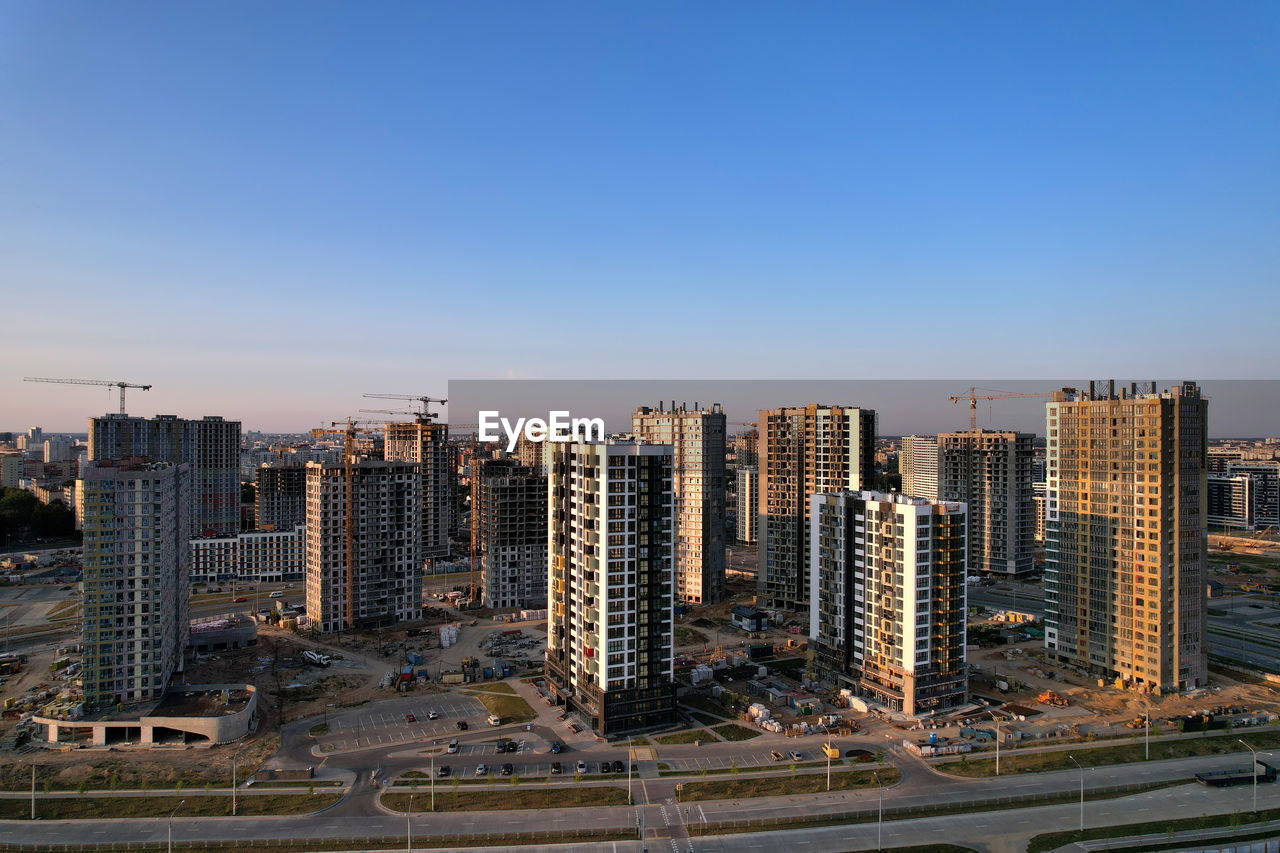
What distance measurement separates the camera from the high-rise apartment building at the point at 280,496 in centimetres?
16138

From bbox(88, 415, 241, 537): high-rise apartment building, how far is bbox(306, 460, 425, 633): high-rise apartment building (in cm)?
7987

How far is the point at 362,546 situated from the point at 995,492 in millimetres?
101560

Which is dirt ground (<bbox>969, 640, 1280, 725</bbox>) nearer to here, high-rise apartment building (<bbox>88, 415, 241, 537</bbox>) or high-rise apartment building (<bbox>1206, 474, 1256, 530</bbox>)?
high-rise apartment building (<bbox>1206, 474, 1256, 530</bbox>)

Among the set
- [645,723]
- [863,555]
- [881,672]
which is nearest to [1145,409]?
[863,555]

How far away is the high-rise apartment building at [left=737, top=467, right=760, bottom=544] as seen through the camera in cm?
17738

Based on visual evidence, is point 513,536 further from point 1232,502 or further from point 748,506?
point 1232,502

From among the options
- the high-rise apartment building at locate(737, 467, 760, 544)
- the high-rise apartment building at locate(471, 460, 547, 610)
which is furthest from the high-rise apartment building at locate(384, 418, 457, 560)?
the high-rise apartment building at locate(737, 467, 760, 544)

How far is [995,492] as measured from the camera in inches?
5182

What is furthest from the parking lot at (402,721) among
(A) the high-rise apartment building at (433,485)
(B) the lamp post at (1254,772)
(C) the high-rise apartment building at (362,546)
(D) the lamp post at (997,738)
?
(A) the high-rise apartment building at (433,485)

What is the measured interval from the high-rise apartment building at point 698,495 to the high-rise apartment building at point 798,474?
693 centimetres

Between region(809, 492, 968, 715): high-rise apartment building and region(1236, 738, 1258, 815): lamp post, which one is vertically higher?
region(809, 492, 968, 715): high-rise apartment building

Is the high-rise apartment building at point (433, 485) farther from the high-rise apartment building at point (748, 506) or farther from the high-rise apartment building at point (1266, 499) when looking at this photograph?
the high-rise apartment building at point (1266, 499)

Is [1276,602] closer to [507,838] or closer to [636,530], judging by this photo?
[636,530]

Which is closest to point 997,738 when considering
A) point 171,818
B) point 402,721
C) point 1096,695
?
point 1096,695
